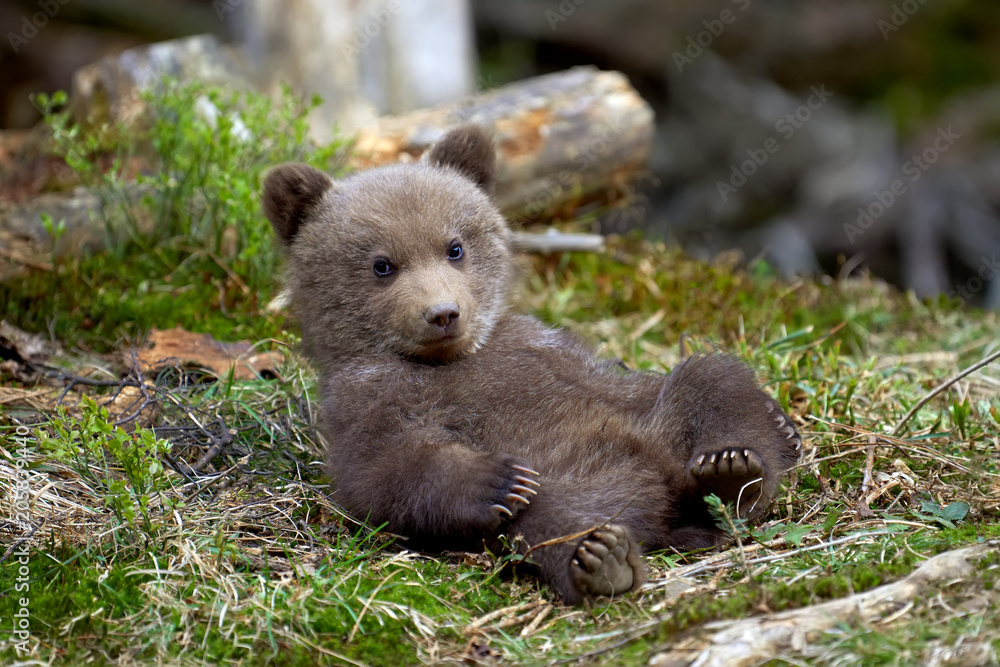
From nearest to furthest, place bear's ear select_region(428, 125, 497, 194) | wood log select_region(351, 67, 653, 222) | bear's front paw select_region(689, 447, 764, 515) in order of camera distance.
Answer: bear's front paw select_region(689, 447, 764, 515) < bear's ear select_region(428, 125, 497, 194) < wood log select_region(351, 67, 653, 222)

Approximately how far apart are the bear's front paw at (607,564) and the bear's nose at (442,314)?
1024 millimetres

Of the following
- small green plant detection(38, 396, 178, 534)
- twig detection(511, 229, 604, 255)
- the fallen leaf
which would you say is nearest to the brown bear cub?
small green plant detection(38, 396, 178, 534)

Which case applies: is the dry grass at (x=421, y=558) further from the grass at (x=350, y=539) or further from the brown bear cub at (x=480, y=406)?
the brown bear cub at (x=480, y=406)

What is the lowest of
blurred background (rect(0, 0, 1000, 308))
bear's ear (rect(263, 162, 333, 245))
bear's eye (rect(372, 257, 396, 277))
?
blurred background (rect(0, 0, 1000, 308))

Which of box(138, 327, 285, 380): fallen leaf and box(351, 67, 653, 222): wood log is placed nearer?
box(138, 327, 285, 380): fallen leaf

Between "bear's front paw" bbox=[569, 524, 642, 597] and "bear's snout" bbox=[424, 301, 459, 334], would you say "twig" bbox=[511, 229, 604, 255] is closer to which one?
"bear's snout" bbox=[424, 301, 459, 334]

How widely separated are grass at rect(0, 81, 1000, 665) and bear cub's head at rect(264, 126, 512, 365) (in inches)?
24.4

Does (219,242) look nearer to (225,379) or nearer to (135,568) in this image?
(225,379)

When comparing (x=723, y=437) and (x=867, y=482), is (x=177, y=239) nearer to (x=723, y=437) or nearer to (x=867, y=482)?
(x=723, y=437)

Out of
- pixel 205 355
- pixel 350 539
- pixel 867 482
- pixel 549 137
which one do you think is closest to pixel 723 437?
pixel 867 482

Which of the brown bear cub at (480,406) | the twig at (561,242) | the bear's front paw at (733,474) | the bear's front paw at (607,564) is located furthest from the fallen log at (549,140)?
the bear's front paw at (607,564)

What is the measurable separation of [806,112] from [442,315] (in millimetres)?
8975

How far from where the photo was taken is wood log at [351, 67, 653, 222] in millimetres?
7066

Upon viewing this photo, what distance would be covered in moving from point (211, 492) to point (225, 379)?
105 centimetres
